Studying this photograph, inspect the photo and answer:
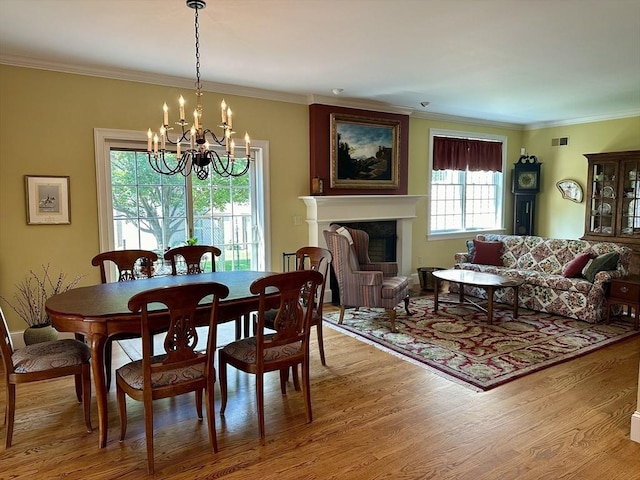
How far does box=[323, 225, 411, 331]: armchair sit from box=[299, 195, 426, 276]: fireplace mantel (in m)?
0.64

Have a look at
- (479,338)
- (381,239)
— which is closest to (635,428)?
(479,338)

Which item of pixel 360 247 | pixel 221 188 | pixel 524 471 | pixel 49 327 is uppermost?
pixel 221 188

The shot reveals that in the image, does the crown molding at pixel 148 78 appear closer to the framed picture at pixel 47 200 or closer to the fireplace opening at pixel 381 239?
the framed picture at pixel 47 200

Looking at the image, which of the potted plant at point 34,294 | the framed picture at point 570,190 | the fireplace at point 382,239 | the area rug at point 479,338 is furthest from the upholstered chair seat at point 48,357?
A: the framed picture at point 570,190

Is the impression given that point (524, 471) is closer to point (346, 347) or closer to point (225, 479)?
point (225, 479)

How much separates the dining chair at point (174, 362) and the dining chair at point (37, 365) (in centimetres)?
30

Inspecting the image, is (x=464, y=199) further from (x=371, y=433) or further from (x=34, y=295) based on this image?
(x=34, y=295)

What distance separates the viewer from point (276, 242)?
17.9ft

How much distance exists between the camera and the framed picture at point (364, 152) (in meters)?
5.72

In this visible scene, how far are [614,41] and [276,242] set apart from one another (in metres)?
3.80

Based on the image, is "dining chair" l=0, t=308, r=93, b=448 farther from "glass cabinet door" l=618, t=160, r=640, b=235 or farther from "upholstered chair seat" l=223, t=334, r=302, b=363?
"glass cabinet door" l=618, t=160, r=640, b=235

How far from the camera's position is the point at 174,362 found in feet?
7.74

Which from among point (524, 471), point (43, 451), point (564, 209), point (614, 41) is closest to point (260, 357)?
point (43, 451)

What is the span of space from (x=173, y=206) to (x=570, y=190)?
614 centimetres
